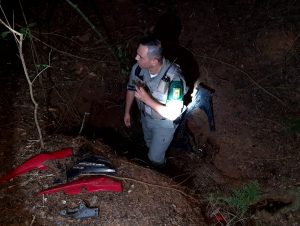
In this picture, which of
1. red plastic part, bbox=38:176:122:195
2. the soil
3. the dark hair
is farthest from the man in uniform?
red plastic part, bbox=38:176:122:195

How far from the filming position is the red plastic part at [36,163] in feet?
11.1

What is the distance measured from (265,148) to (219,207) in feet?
4.63

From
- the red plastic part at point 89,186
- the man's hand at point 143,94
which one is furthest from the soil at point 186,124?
the man's hand at point 143,94

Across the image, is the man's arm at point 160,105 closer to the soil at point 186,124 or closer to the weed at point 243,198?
the soil at point 186,124

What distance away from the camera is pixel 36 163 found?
3465mm

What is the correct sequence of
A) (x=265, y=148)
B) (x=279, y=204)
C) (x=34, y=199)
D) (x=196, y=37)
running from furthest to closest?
(x=196, y=37) → (x=265, y=148) → (x=279, y=204) → (x=34, y=199)

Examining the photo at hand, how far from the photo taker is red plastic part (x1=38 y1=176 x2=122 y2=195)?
3232mm

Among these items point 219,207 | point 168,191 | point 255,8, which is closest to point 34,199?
point 168,191

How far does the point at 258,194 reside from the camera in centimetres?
446

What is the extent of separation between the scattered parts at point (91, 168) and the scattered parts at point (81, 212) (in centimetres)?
38

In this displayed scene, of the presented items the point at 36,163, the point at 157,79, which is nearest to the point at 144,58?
the point at 157,79

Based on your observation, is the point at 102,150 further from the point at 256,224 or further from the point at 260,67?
the point at 260,67

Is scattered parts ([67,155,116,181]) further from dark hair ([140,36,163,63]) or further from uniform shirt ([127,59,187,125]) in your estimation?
dark hair ([140,36,163,63])

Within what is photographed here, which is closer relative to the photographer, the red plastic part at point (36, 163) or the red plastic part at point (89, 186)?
the red plastic part at point (89, 186)
